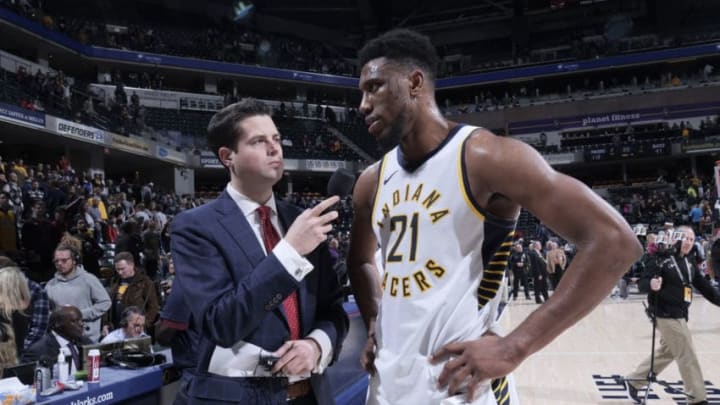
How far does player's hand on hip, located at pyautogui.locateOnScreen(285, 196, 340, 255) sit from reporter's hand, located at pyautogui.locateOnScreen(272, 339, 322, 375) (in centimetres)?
27

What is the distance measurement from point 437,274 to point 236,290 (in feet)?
1.72

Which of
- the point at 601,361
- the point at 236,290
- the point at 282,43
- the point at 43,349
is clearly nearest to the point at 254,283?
the point at 236,290

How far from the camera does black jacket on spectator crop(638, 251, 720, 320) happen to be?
5297 millimetres

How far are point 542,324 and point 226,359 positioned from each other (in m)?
0.85

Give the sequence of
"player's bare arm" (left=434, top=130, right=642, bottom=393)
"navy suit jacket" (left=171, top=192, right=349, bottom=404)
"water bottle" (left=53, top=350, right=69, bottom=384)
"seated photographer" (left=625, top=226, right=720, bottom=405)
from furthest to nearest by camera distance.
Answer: "seated photographer" (left=625, top=226, right=720, bottom=405) → "water bottle" (left=53, top=350, right=69, bottom=384) → "navy suit jacket" (left=171, top=192, right=349, bottom=404) → "player's bare arm" (left=434, top=130, right=642, bottom=393)

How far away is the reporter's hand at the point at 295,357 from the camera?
1.61 m

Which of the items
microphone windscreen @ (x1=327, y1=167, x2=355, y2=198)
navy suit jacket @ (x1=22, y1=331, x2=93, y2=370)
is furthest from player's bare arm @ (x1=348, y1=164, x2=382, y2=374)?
navy suit jacket @ (x1=22, y1=331, x2=93, y2=370)

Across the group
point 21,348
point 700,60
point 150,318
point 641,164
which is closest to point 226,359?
point 21,348

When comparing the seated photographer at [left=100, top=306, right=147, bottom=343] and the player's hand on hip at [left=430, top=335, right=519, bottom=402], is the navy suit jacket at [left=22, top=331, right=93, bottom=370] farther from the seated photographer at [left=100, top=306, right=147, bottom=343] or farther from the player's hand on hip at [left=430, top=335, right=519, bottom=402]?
the player's hand on hip at [left=430, top=335, right=519, bottom=402]

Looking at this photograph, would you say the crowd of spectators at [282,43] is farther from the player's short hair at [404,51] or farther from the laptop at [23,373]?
the player's short hair at [404,51]

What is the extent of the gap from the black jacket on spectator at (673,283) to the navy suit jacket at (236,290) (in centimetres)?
443

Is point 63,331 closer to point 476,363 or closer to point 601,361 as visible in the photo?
point 476,363

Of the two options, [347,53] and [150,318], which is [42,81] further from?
[347,53]

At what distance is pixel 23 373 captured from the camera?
2.50 m
